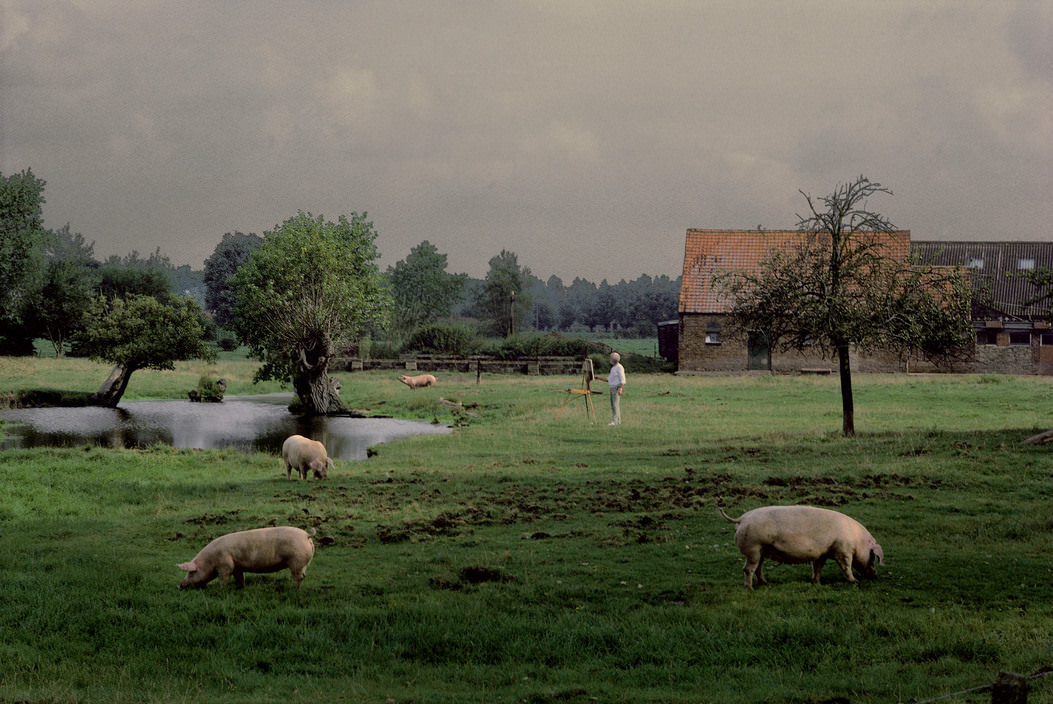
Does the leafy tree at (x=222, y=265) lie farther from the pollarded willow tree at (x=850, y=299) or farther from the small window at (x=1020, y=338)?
the pollarded willow tree at (x=850, y=299)

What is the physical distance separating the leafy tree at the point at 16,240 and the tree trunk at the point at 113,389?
24.9 meters

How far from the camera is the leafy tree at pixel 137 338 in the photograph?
150 ft

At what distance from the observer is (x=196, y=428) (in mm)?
38656

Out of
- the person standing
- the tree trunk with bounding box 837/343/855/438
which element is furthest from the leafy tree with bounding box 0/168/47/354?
the tree trunk with bounding box 837/343/855/438

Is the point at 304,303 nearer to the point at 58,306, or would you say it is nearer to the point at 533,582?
the point at 533,582

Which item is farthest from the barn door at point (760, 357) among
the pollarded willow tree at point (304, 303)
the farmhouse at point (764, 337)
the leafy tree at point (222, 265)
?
the leafy tree at point (222, 265)

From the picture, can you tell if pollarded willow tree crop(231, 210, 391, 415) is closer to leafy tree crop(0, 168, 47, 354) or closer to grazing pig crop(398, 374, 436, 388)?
grazing pig crop(398, 374, 436, 388)

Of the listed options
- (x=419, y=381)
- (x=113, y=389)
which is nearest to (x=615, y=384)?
(x=419, y=381)

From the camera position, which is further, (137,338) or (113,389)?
(113,389)

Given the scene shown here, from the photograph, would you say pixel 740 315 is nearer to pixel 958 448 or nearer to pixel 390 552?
pixel 958 448

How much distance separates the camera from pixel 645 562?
1352 centimetres

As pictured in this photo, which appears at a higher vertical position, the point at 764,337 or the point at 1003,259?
the point at 1003,259

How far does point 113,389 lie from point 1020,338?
59192 millimetres

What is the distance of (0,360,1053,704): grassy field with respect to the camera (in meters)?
9.05
